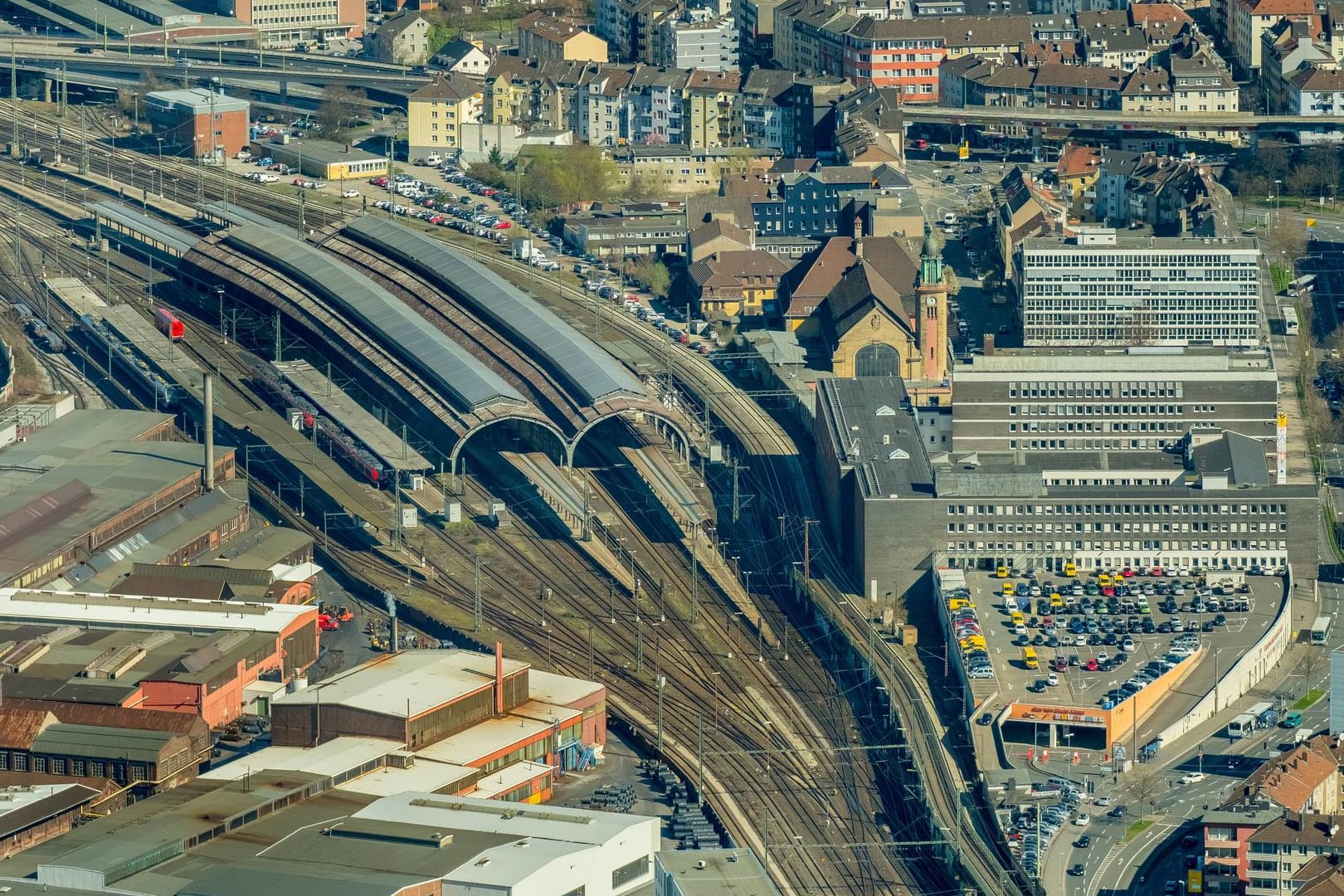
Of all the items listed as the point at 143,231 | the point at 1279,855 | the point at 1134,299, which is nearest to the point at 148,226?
the point at 143,231

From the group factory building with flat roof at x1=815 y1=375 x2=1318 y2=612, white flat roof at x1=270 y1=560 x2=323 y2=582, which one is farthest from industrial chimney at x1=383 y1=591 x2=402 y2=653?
factory building with flat roof at x1=815 y1=375 x2=1318 y2=612

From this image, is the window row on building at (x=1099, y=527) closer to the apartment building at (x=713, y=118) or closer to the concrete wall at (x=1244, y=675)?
the concrete wall at (x=1244, y=675)

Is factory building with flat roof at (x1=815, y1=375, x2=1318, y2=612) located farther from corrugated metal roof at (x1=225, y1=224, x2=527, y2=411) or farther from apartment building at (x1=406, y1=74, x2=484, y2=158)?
apartment building at (x1=406, y1=74, x2=484, y2=158)

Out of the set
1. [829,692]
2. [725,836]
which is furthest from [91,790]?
[829,692]

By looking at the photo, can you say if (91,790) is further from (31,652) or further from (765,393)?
(765,393)

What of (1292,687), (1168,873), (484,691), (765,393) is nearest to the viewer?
(1168,873)

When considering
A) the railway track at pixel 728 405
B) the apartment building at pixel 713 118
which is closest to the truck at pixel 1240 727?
the railway track at pixel 728 405

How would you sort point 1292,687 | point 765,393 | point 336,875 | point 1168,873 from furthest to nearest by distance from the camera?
1. point 765,393
2. point 1292,687
3. point 1168,873
4. point 336,875

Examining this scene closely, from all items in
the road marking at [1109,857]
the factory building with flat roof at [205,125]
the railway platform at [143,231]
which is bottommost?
the road marking at [1109,857]
